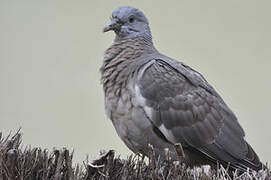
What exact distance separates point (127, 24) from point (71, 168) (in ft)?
5.34

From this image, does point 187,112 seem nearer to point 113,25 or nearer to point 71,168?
point 113,25

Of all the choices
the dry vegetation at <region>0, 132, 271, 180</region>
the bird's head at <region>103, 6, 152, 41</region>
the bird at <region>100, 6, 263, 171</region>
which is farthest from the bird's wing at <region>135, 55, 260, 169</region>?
the dry vegetation at <region>0, 132, 271, 180</region>

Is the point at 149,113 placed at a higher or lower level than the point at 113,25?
lower

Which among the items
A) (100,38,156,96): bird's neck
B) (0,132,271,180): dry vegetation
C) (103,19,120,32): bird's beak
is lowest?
(0,132,271,180): dry vegetation

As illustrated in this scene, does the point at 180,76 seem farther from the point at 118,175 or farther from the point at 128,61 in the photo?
the point at 118,175

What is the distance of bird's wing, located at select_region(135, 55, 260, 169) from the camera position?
2.44 metres

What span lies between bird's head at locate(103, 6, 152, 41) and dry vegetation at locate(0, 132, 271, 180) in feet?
4.69

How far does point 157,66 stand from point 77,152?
6.36 ft

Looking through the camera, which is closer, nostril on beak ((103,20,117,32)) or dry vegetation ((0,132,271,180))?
dry vegetation ((0,132,271,180))

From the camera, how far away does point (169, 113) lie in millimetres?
2465

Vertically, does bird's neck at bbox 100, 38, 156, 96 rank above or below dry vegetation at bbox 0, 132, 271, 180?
above

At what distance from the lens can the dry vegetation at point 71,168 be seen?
58.8 inches

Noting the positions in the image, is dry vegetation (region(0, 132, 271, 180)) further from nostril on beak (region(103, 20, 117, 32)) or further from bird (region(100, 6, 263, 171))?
nostril on beak (region(103, 20, 117, 32))

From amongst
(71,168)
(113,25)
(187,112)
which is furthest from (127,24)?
(71,168)
